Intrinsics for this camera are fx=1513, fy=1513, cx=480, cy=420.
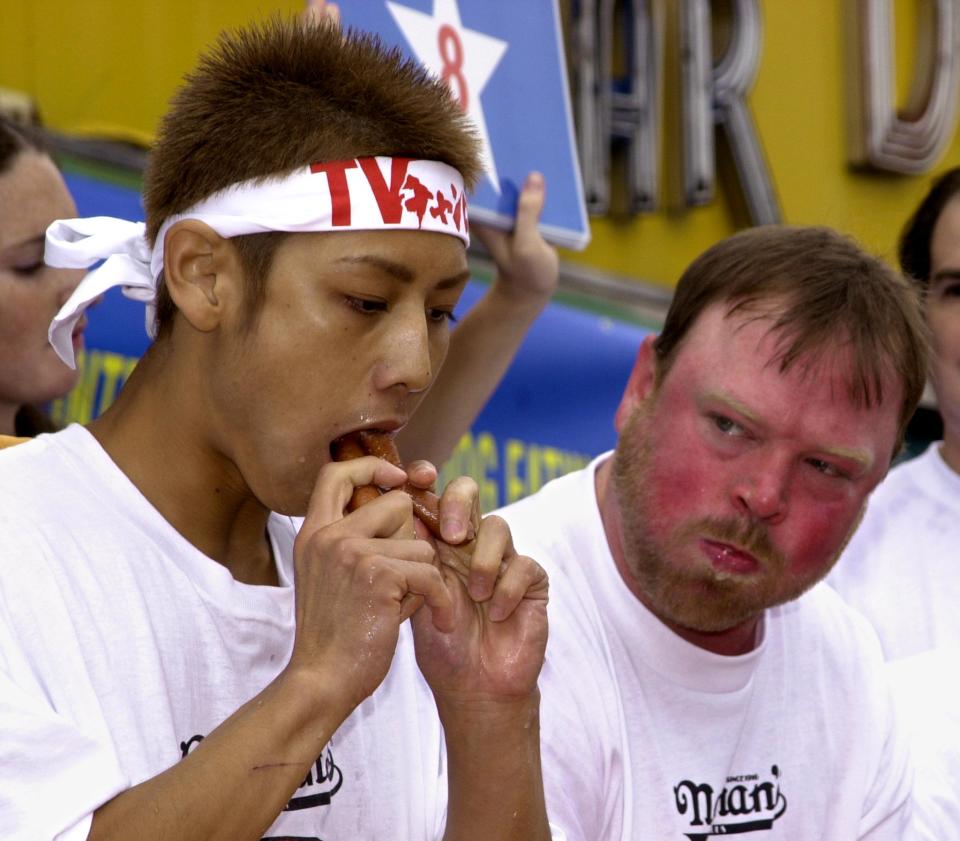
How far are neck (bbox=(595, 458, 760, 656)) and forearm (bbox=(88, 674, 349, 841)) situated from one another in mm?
1181

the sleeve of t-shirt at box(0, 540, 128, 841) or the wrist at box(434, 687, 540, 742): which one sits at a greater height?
the sleeve of t-shirt at box(0, 540, 128, 841)

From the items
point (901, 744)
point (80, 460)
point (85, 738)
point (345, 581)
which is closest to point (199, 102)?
point (80, 460)

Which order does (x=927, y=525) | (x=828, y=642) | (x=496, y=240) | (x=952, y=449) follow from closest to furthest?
(x=828, y=642), (x=496, y=240), (x=927, y=525), (x=952, y=449)

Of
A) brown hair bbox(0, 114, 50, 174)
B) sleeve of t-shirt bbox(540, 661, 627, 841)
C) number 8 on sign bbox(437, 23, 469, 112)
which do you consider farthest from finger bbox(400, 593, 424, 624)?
number 8 on sign bbox(437, 23, 469, 112)

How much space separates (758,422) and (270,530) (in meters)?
1.03

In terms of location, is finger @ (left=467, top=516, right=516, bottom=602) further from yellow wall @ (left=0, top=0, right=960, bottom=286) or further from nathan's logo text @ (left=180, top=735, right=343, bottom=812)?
yellow wall @ (left=0, top=0, right=960, bottom=286)

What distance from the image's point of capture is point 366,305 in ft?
6.75

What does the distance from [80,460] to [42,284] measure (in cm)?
129

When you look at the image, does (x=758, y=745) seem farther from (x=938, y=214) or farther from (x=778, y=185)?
(x=778, y=185)

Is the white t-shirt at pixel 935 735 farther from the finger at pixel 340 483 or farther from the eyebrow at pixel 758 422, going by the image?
the finger at pixel 340 483

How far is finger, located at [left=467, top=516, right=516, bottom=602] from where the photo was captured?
2.08 meters

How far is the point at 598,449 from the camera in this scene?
5.05 meters

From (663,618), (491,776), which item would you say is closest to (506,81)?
(663,618)

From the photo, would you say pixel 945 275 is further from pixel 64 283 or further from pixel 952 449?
pixel 64 283
